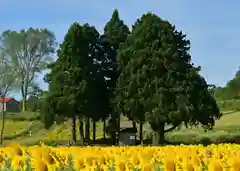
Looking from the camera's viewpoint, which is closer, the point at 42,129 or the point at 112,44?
the point at 112,44

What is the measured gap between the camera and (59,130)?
7506cm

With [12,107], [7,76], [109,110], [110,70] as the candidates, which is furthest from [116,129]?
[12,107]

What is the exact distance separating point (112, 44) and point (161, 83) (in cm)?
1091

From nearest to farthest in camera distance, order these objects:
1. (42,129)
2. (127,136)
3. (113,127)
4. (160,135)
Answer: (160,135) < (127,136) < (113,127) < (42,129)

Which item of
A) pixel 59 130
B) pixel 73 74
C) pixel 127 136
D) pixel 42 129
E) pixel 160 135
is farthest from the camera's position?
pixel 42 129

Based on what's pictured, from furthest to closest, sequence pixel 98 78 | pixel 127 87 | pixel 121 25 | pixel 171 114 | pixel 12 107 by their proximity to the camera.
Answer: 1. pixel 12 107
2. pixel 121 25
3. pixel 98 78
4. pixel 127 87
5. pixel 171 114

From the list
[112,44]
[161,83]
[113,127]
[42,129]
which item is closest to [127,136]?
[113,127]

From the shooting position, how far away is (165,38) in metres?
51.9

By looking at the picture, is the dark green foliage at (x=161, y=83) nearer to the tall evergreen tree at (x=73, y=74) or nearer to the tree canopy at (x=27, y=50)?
the tall evergreen tree at (x=73, y=74)

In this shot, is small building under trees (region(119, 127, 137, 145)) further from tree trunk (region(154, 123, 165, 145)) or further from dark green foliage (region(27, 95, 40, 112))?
dark green foliage (region(27, 95, 40, 112))

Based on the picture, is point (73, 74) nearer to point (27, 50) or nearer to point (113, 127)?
point (113, 127)

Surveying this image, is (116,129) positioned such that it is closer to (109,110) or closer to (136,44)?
(109,110)

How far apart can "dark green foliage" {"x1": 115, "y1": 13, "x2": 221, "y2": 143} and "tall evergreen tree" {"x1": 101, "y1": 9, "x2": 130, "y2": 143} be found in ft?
10.3

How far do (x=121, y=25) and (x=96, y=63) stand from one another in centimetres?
569
